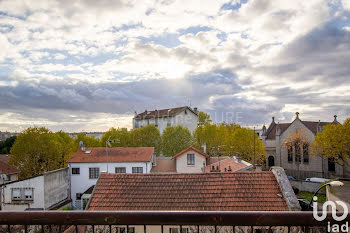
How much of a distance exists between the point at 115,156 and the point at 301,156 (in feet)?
94.2

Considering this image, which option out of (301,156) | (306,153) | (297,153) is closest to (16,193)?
(297,153)

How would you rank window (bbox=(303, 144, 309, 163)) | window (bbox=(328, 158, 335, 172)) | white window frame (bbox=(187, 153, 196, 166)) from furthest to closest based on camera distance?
window (bbox=(303, 144, 309, 163))
window (bbox=(328, 158, 335, 172))
white window frame (bbox=(187, 153, 196, 166))

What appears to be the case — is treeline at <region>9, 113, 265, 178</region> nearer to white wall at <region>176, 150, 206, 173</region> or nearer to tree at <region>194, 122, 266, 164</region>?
tree at <region>194, 122, 266, 164</region>

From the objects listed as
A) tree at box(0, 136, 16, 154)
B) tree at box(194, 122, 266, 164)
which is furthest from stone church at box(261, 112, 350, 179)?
tree at box(0, 136, 16, 154)

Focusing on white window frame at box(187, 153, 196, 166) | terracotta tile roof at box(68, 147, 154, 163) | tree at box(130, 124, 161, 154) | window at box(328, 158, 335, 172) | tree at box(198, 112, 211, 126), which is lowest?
window at box(328, 158, 335, 172)

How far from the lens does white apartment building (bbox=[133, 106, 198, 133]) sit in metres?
54.4

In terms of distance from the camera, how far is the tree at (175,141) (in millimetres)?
40906

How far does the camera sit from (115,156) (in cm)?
2917

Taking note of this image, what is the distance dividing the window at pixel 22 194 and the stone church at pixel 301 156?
35.4 metres

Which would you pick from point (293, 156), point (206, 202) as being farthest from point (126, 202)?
point (293, 156)

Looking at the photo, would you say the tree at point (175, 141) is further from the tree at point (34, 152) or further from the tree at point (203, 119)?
the tree at point (203, 119)

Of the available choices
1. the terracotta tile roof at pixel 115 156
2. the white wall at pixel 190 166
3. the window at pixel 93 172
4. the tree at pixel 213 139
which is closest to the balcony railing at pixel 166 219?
the terracotta tile roof at pixel 115 156

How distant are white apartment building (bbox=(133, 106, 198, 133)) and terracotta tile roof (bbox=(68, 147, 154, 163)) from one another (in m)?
24.0

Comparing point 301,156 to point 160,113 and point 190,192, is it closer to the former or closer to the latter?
point 160,113
